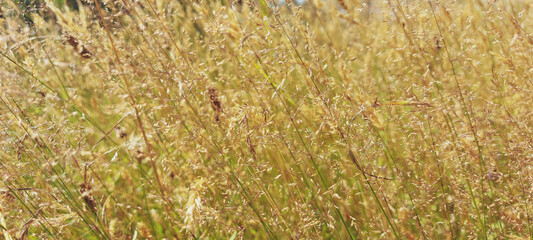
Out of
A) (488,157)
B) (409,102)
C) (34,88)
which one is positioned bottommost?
(488,157)

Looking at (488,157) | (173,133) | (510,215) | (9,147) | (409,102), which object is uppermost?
(9,147)

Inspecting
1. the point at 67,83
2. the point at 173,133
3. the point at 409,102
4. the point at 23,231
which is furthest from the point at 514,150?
the point at 67,83

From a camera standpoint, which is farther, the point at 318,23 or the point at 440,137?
the point at 318,23

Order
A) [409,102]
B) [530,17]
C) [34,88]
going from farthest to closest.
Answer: [530,17] → [34,88] → [409,102]

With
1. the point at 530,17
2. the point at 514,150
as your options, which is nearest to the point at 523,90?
the point at 514,150

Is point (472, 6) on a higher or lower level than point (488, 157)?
higher

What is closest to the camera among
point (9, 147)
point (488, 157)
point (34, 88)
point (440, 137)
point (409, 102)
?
point (409, 102)

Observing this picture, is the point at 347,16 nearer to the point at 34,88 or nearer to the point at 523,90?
the point at 523,90

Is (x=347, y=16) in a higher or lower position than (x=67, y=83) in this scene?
lower

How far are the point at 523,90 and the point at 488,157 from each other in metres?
0.29

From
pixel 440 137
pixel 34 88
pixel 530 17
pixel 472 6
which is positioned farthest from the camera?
pixel 472 6

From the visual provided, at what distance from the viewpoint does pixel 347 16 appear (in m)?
2.97

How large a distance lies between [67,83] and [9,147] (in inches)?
62.2

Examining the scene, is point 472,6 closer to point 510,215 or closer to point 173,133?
point 510,215
